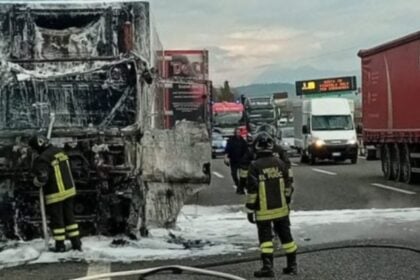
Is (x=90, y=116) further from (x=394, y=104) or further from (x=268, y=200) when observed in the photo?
(x=394, y=104)

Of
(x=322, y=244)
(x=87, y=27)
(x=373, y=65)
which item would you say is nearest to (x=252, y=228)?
(x=322, y=244)

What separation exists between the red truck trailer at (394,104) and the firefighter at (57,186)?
501 inches

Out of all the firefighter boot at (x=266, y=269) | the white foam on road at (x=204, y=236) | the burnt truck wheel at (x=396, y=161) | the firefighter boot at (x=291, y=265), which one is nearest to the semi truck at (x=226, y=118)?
the burnt truck wheel at (x=396, y=161)

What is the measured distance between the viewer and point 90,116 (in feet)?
37.4

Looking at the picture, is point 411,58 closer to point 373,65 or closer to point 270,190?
point 373,65

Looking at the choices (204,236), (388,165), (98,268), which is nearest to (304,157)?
(388,165)

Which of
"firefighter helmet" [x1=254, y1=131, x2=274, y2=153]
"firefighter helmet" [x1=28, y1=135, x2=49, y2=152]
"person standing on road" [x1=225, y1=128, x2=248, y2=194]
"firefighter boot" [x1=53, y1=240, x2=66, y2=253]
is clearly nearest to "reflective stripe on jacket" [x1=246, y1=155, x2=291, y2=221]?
"firefighter helmet" [x1=254, y1=131, x2=274, y2=153]

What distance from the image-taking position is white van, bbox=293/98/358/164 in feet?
113

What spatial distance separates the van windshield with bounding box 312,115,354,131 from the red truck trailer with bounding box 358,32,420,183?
772cm

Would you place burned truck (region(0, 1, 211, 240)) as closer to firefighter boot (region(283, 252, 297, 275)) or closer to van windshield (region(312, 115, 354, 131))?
firefighter boot (region(283, 252, 297, 275))

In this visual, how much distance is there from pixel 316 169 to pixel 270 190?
22.6 m

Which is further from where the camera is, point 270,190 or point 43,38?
point 43,38

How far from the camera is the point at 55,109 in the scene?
37.2ft

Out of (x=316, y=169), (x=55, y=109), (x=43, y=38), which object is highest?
(x=43, y=38)
